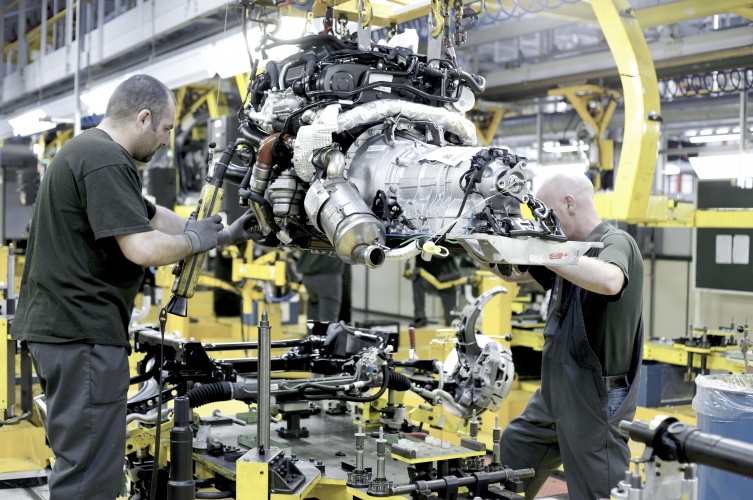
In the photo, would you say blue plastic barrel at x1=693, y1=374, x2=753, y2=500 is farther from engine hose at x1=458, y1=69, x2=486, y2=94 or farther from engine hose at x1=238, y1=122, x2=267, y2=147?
engine hose at x1=238, y1=122, x2=267, y2=147

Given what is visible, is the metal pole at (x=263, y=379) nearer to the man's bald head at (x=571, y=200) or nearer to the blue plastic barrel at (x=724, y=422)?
the man's bald head at (x=571, y=200)

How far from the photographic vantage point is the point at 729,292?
770 centimetres

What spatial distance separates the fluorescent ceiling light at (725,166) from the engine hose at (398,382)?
3.74 meters

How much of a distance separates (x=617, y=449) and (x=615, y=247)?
2.63 feet

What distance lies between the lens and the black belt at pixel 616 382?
133 inches

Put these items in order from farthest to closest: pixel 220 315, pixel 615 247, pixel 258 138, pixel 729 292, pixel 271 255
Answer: pixel 220 315
pixel 271 255
pixel 729 292
pixel 258 138
pixel 615 247

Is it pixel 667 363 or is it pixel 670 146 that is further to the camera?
pixel 670 146

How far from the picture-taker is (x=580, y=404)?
3.40 m

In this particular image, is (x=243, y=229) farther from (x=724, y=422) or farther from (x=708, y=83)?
(x=708, y=83)

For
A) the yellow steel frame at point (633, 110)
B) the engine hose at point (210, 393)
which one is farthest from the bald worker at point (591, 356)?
the yellow steel frame at point (633, 110)

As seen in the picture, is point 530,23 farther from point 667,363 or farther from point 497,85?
point 667,363

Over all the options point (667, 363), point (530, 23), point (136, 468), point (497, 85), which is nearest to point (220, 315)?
point (497, 85)

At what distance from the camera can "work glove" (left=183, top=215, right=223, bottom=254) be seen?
3.11m

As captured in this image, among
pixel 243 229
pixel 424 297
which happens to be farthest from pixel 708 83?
pixel 243 229
